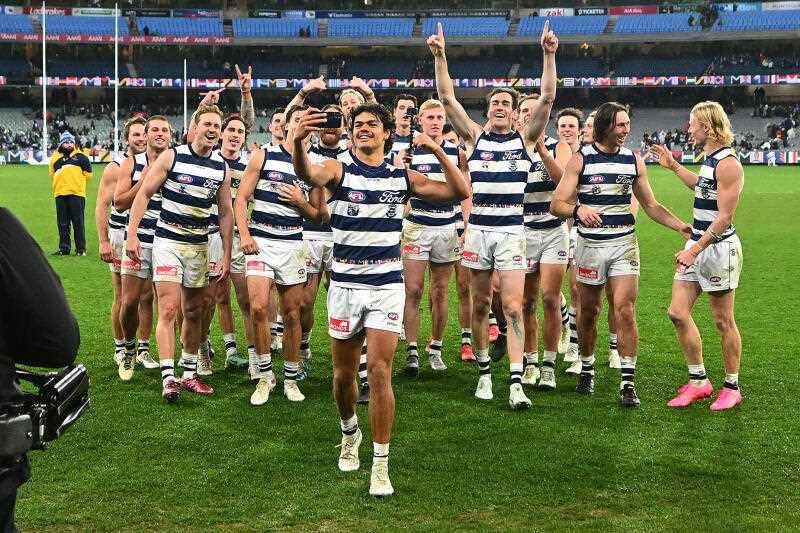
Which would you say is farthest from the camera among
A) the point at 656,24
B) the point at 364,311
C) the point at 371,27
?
the point at 371,27

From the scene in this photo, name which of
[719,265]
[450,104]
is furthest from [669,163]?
[450,104]

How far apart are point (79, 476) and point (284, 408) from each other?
1985mm

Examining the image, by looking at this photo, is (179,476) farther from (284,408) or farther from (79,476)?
(284,408)

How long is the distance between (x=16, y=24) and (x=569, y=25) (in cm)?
3955

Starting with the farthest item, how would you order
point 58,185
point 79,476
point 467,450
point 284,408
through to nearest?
point 58,185 < point 284,408 < point 467,450 < point 79,476

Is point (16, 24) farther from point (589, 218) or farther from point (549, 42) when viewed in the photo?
point (589, 218)

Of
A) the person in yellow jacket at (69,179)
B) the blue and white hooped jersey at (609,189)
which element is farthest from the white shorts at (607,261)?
the person in yellow jacket at (69,179)

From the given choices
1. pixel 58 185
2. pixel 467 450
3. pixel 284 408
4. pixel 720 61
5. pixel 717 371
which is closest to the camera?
pixel 467 450

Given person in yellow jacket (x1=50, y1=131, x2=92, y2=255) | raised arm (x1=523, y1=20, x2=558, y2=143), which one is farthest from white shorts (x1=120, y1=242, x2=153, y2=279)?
person in yellow jacket (x1=50, y1=131, x2=92, y2=255)

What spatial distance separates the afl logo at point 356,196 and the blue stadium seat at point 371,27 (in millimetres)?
62880

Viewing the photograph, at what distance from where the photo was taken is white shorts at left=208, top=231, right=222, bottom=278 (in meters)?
Result: 8.65

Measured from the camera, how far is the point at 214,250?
8773 mm

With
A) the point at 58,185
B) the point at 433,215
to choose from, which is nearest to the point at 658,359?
the point at 433,215

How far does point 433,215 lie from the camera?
28.3 feet
